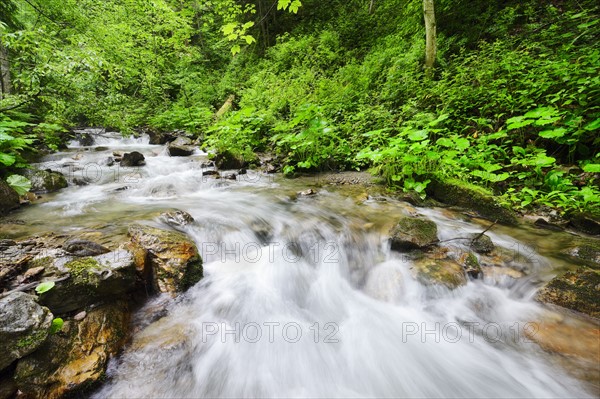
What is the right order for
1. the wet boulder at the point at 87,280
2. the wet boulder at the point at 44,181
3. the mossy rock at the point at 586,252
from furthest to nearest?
the wet boulder at the point at 44,181 < the mossy rock at the point at 586,252 < the wet boulder at the point at 87,280

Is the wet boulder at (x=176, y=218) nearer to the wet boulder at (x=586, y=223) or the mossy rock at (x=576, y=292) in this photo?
the mossy rock at (x=576, y=292)

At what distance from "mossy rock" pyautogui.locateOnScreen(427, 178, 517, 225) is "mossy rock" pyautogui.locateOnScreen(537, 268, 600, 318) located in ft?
4.37

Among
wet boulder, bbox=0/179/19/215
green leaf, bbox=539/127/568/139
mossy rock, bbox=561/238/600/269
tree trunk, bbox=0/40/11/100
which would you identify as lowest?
mossy rock, bbox=561/238/600/269

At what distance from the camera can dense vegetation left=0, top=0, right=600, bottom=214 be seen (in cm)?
Result: 401

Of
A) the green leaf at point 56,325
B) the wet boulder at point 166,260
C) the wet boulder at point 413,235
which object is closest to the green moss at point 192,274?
the wet boulder at point 166,260

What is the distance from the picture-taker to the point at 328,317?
2762mm

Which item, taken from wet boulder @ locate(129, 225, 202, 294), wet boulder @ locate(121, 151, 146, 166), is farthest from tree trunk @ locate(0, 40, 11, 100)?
wet boulder @ locate(129, 225, 202, 294)

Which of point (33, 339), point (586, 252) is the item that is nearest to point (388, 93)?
point (586, 252)

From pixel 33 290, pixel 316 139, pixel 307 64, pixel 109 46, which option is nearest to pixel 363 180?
pixel 316 139

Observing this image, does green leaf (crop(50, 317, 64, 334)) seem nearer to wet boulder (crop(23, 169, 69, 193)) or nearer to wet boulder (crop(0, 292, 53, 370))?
wet boulder (crop(0, 292, 53, 370))

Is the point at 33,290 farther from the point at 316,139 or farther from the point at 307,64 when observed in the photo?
the point at 307,64

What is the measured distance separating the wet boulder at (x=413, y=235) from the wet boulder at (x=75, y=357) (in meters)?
2.73

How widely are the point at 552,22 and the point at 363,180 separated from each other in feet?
16.5

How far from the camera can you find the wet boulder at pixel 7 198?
3.92 meters
